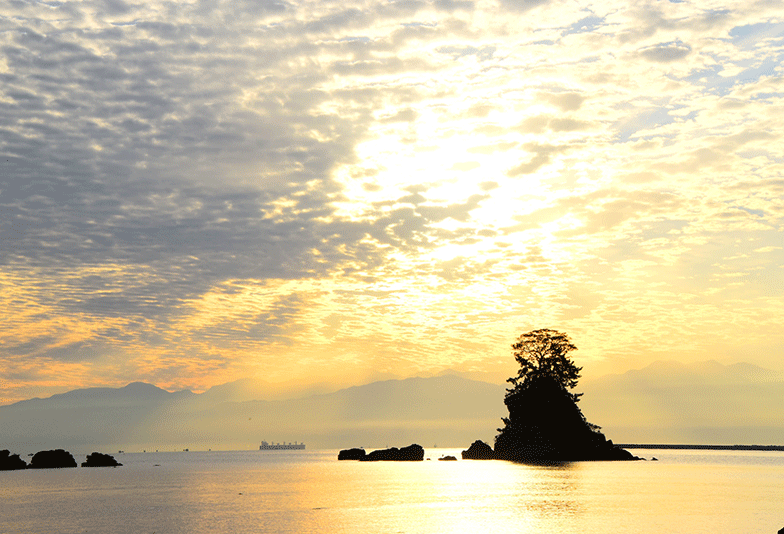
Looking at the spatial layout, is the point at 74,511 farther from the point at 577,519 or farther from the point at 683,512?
the point at 683,512

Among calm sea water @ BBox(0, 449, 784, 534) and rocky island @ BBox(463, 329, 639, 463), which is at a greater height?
rocky island @ BBox(463, 329, 639, 463)

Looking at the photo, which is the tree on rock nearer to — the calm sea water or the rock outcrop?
the rock outcrop

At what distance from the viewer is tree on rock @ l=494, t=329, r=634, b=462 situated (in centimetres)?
16200

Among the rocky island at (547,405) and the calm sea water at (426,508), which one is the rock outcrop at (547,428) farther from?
the calm sea water at (426,508)

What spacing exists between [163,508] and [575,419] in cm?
10707

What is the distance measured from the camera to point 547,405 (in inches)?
6358

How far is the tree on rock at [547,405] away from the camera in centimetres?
16200

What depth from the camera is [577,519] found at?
6888 centimetres

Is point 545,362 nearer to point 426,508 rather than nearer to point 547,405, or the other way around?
point 547,405

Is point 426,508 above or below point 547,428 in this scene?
below

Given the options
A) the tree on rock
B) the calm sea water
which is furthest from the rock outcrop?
the calm sea water

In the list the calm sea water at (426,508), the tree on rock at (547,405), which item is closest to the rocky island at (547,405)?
the tree on rock at (547,405)

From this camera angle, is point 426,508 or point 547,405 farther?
point 547,405

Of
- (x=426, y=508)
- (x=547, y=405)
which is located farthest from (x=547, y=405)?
(x=426, y=508)
